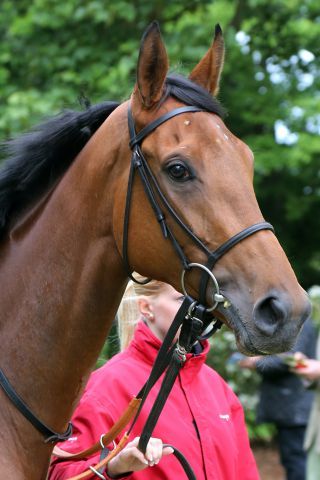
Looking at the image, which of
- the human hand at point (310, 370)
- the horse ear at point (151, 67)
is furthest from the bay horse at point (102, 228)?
the human hand at point (310, 370)

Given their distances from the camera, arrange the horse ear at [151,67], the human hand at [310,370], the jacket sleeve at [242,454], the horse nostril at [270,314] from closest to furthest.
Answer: the horse nostril at [270,314] < the horse ear at [151,67] < the jacket sleeve at [242,454] < the human hand at [310,370]

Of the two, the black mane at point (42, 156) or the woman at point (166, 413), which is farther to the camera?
the woman at point (166, 413)

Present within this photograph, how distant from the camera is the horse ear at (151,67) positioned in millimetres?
2510

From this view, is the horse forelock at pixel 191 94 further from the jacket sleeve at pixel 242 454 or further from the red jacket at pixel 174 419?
the jacket sleeve at pixel 242 454

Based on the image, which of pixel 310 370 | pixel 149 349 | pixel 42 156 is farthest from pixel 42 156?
pixel 310 370

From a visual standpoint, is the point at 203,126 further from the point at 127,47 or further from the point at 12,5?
the point at 12,5

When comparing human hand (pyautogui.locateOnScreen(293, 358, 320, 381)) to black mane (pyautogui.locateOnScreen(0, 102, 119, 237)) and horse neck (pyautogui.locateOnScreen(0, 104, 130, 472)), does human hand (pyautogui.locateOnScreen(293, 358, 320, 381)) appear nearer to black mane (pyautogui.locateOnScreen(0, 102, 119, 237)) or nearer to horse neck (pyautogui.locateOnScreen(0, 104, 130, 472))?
horse neck (pyautogui.locateOnScreen(0, 104, 130, 472))

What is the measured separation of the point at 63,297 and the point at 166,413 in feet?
2.37

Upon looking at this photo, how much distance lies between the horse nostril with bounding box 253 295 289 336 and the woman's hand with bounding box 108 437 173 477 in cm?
63

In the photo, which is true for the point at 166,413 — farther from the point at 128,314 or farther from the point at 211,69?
the point at 211,69

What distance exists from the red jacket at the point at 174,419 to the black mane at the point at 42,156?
2.54 feet

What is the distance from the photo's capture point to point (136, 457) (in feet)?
8.34

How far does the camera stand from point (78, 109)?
10.1 ft

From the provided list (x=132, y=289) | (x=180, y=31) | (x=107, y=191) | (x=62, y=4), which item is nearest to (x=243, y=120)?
(x=180, y=31)
